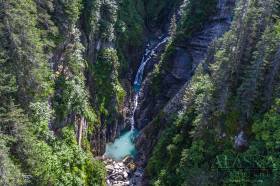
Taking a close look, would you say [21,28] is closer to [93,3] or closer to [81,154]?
[81,154]

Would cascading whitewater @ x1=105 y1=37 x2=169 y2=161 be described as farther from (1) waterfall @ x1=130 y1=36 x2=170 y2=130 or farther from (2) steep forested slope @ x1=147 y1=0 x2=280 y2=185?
(2) steep forested slope @ x1=147 y1=0 x2=280 y2=185

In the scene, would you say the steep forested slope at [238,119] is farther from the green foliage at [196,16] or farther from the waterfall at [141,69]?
the waterfall at [141,69]

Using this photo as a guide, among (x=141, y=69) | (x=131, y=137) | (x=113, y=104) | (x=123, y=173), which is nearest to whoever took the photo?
(x=123, y=173)

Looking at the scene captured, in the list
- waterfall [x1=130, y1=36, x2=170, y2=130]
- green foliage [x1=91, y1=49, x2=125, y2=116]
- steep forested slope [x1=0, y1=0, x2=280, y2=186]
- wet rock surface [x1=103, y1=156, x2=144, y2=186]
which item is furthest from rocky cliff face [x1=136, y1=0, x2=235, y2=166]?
wet rock surface [x1=103, y1=156, x2=144, y2=186]

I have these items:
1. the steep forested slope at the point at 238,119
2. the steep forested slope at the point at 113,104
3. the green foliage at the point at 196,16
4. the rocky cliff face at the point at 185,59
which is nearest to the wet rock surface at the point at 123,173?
the steep forested slope at the point at 113,104

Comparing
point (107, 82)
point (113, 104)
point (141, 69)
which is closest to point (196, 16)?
→ point (141, 69)

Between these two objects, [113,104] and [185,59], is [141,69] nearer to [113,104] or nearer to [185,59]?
[185,59]

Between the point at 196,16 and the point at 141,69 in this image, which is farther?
the point at 141,69

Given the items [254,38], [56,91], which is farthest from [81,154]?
[254,38]
